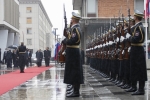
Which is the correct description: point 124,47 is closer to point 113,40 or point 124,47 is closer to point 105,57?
point 113,40

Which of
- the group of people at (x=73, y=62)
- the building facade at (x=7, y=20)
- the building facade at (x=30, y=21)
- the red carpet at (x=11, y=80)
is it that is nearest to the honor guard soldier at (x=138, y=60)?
the group of people at (x=73, y=62)

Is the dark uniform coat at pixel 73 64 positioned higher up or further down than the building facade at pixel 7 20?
further down

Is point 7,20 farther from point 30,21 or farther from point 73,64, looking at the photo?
point 30,21

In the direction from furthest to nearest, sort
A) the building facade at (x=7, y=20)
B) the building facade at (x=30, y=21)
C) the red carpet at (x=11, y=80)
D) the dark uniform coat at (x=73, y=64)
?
1. the building facade at (x=30, y=21)
2. the building facade at (x=7, y=20)
3. the red carpet at (x=11, y=80)
4. the dark uniform coat at (x=73, y=64)

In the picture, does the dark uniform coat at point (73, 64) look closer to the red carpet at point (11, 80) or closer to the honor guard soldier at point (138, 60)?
the honor guard soldier at point (138, 60)

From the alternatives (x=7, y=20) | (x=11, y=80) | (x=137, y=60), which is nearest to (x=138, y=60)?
(x=137, y=60)

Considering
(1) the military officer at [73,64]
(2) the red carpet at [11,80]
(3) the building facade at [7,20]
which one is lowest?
(2) the red carpet at [11,80]

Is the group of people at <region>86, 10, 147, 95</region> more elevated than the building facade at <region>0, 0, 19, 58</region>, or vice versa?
the building facade at <region>0, 0, 19, 58</region>

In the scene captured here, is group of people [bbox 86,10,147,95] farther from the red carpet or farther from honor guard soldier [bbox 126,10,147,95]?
the red carpet

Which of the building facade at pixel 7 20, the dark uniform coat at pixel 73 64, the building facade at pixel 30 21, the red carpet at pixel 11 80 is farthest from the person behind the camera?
the building facade at pixel 30 21

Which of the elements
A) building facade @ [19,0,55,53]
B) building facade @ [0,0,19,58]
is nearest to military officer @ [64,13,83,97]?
building facade @ [0,0,19,58]

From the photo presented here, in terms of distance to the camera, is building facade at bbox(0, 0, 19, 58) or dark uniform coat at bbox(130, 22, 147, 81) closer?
dark uniform coat at bbox(130, 22, 147, 81)

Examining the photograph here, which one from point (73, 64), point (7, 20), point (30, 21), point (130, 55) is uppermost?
point (30, 21)

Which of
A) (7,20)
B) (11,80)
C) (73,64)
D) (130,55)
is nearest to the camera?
(73,64)
